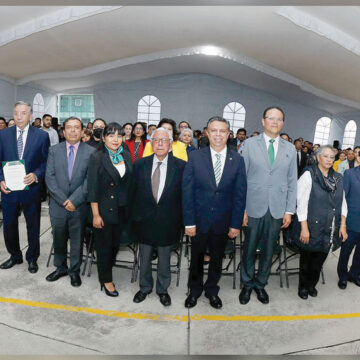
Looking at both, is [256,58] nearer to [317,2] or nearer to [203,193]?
[203,193]

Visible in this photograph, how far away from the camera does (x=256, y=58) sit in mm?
10641

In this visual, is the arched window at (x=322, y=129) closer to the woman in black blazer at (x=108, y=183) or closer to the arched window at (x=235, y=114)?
the arched window at (x=235, y=114)

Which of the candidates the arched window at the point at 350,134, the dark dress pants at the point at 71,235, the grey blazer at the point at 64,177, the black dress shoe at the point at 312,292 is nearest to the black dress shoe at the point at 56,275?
the dark dress pants at the point at 71,235

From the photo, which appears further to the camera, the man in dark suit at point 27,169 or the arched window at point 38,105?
the arched window at point 38,105

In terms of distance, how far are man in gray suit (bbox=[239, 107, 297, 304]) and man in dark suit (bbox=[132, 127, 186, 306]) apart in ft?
2.27

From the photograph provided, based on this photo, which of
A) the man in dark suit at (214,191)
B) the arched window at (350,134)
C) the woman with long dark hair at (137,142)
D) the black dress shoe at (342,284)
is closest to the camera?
the man in dark suit at (214,191)

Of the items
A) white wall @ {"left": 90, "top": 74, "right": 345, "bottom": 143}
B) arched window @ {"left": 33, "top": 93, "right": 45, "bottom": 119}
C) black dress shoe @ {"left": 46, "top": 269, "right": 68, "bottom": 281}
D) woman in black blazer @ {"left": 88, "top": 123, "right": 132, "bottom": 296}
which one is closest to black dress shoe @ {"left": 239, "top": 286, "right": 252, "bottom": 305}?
woman in black blazer @ {"left": 88, "top": 123, "right": 132, "bottom": 296}

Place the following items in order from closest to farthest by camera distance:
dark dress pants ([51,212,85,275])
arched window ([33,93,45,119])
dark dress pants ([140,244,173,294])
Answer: dark dress pants ([140,244,173,294]), dark dress pants ([51,212,85,275]), arched window ([33,93,45,119])

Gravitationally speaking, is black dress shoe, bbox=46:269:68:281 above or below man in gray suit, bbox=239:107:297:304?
below

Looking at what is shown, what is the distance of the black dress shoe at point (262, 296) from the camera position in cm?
312

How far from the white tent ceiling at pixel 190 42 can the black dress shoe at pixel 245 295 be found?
617cm

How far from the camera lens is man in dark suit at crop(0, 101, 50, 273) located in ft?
10.6

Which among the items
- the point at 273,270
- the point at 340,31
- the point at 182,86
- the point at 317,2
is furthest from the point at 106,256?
the point at 182,86

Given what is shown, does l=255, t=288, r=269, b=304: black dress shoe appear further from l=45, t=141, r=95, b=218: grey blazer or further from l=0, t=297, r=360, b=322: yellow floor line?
l=45, t=141, r=95, b=218: grey blazer
